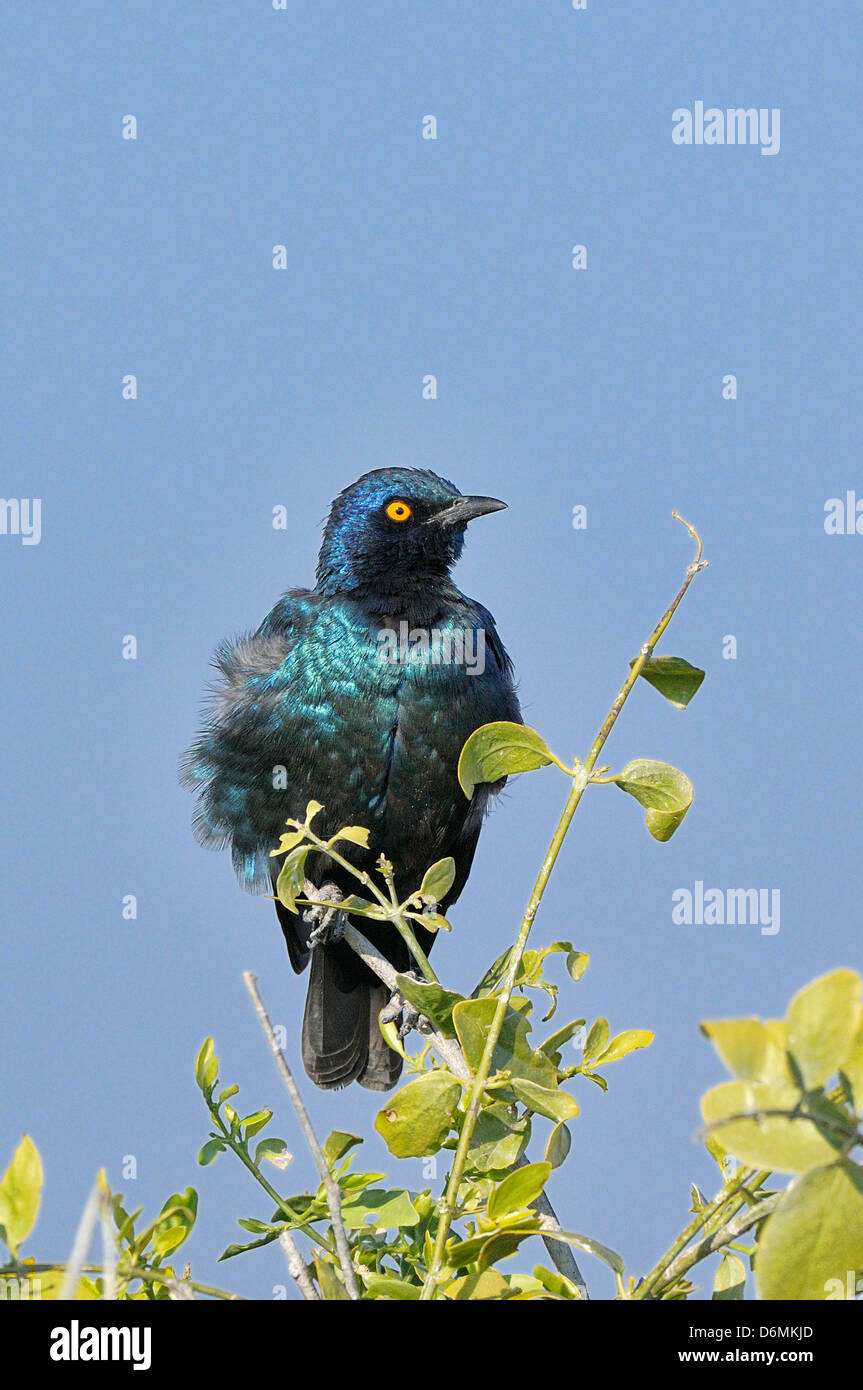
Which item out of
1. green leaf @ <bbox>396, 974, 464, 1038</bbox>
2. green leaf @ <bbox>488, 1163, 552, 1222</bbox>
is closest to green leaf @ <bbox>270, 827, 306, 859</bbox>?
green leaf @ <bbox>396, 974, 464, 1038</bbox>

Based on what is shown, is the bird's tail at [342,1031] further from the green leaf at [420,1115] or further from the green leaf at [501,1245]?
the green leaf at [501,1245]

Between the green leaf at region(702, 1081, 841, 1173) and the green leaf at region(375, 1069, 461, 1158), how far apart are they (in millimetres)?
622

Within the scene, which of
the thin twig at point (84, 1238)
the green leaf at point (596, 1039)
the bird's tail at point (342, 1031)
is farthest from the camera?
the bird's tail at point (342, 1031)

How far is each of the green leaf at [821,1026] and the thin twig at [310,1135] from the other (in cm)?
52

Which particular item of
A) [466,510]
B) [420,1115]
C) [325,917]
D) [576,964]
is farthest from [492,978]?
A: [466,510]

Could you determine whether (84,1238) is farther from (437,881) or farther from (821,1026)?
(437,881)

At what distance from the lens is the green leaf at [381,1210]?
1.68m

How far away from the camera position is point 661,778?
1.53 meters

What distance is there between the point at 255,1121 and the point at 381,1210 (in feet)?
0.94

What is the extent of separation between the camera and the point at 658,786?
60.2 inches

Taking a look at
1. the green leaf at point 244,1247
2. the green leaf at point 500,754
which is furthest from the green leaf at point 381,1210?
the green leaf at point 500,754
